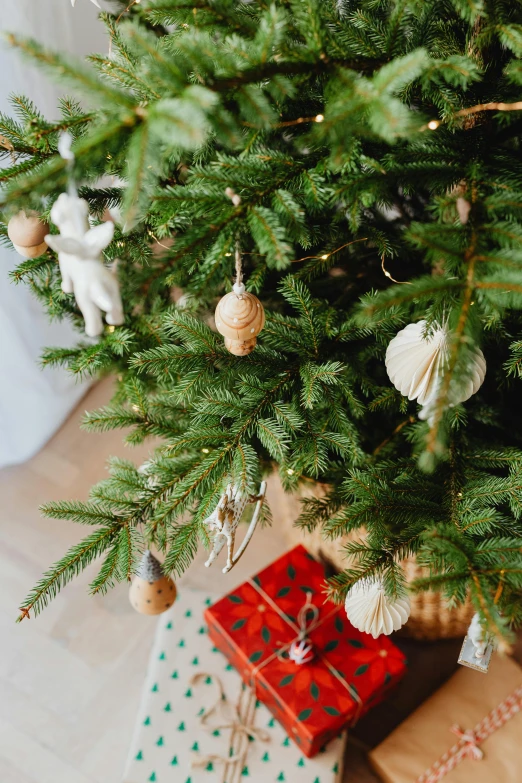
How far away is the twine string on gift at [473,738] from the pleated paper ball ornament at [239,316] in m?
0.77

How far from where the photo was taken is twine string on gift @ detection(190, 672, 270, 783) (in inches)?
40.7

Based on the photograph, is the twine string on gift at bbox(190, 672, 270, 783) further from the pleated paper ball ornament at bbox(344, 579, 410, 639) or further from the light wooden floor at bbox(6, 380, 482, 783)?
the pleated paper ball ornament at bbox(344, 579, 410, 639)

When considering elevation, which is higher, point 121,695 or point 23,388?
point 23,388

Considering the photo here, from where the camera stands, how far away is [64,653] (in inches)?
52.1

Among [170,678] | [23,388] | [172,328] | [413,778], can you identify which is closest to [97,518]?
[172,328]

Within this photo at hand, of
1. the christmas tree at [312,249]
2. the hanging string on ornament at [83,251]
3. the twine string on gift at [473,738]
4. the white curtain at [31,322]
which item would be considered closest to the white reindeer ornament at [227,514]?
the christmas tree at [312,249]

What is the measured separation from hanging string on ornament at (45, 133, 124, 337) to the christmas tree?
22 millimetres

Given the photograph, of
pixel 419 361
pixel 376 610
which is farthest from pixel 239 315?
pixel 376 610

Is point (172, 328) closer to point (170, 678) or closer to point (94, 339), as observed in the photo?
point (94, 339)

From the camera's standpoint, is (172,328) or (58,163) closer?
(58,163)

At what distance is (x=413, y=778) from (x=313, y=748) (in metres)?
0.16

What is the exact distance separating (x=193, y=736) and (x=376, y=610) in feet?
1.52

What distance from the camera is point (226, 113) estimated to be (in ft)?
1.66

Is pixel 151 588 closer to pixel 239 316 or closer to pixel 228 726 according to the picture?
pixel 228 726
